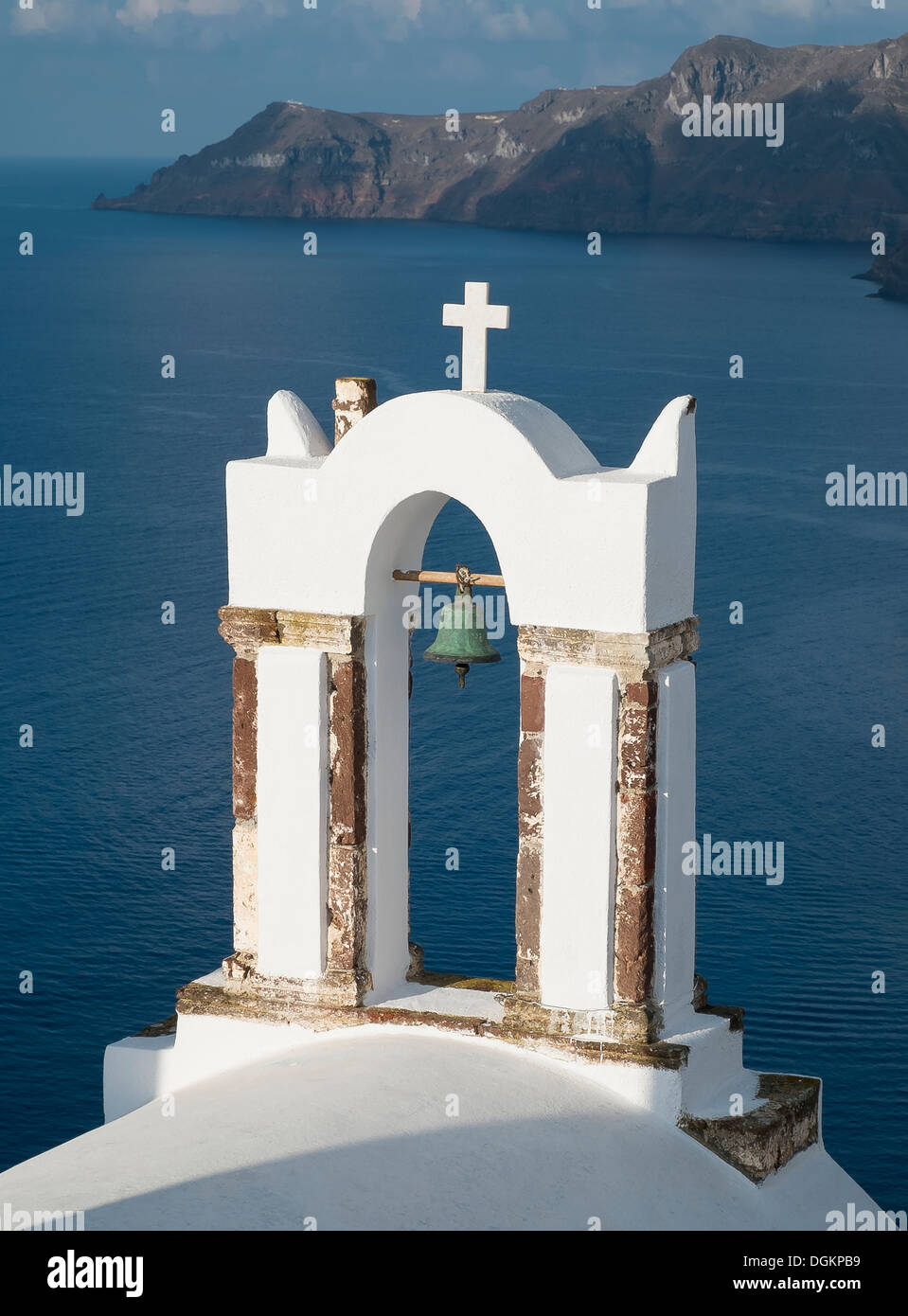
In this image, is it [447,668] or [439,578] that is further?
[447,668]

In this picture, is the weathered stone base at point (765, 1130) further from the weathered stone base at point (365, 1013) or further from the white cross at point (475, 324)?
the white cross at point (475, 324)

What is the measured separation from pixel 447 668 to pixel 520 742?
3682 centimetres

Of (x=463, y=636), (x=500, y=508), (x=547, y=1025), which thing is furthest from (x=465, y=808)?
(x=500, y=508)

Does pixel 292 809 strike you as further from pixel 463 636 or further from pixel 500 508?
pixel 500 508

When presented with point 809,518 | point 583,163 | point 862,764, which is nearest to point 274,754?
point 862,764

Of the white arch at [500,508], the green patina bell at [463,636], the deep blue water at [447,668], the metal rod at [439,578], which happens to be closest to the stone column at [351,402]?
the white arch at [500,508]

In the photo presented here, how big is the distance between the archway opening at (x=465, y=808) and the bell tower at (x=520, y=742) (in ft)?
39.7

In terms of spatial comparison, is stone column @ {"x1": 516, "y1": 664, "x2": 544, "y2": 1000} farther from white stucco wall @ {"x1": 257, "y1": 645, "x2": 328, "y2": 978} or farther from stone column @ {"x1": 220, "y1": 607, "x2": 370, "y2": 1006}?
white stucco wall @ {"x1": 257, "y1": 645, "x2": 328, "y2": 978}

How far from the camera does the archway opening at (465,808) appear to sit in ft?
98.8

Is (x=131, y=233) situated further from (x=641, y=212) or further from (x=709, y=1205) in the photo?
(x=709, y=1205)

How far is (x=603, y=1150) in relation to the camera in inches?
403

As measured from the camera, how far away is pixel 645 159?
14462 centimetres

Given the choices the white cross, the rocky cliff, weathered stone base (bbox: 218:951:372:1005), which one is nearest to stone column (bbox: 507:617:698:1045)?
weathered stone base (bbox: 218:951:372:1005)
